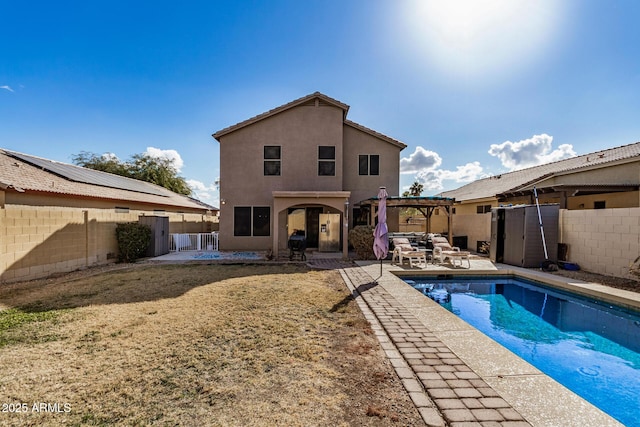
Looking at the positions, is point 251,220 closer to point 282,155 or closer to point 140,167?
point 282,155

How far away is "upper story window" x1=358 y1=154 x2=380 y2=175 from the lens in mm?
15734

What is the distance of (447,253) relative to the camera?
11.0 m

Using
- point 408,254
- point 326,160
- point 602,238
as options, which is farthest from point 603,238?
point 326,160

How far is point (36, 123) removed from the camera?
2273 cm

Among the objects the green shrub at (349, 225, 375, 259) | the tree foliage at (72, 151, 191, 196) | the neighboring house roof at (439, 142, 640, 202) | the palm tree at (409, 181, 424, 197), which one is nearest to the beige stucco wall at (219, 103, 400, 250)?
the green shrub at (349, 225, 375, 259)

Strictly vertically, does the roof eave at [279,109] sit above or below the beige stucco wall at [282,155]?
above

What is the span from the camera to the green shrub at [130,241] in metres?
11.9

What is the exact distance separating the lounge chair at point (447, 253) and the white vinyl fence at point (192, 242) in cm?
1195

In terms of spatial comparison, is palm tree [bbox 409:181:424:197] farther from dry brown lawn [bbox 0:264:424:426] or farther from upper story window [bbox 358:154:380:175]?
dry brown lawn [bbox 0:264:424:426]

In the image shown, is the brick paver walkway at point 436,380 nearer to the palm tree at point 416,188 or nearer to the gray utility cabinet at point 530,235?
the gray utility cabinet at point 530,235

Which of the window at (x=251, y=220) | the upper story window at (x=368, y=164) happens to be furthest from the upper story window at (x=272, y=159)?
the upper story window at (x=368, y=164)

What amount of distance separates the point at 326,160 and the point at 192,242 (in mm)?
9394

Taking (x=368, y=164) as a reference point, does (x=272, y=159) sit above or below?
above

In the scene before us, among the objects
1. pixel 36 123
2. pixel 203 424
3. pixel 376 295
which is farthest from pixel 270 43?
pixel 36 123
